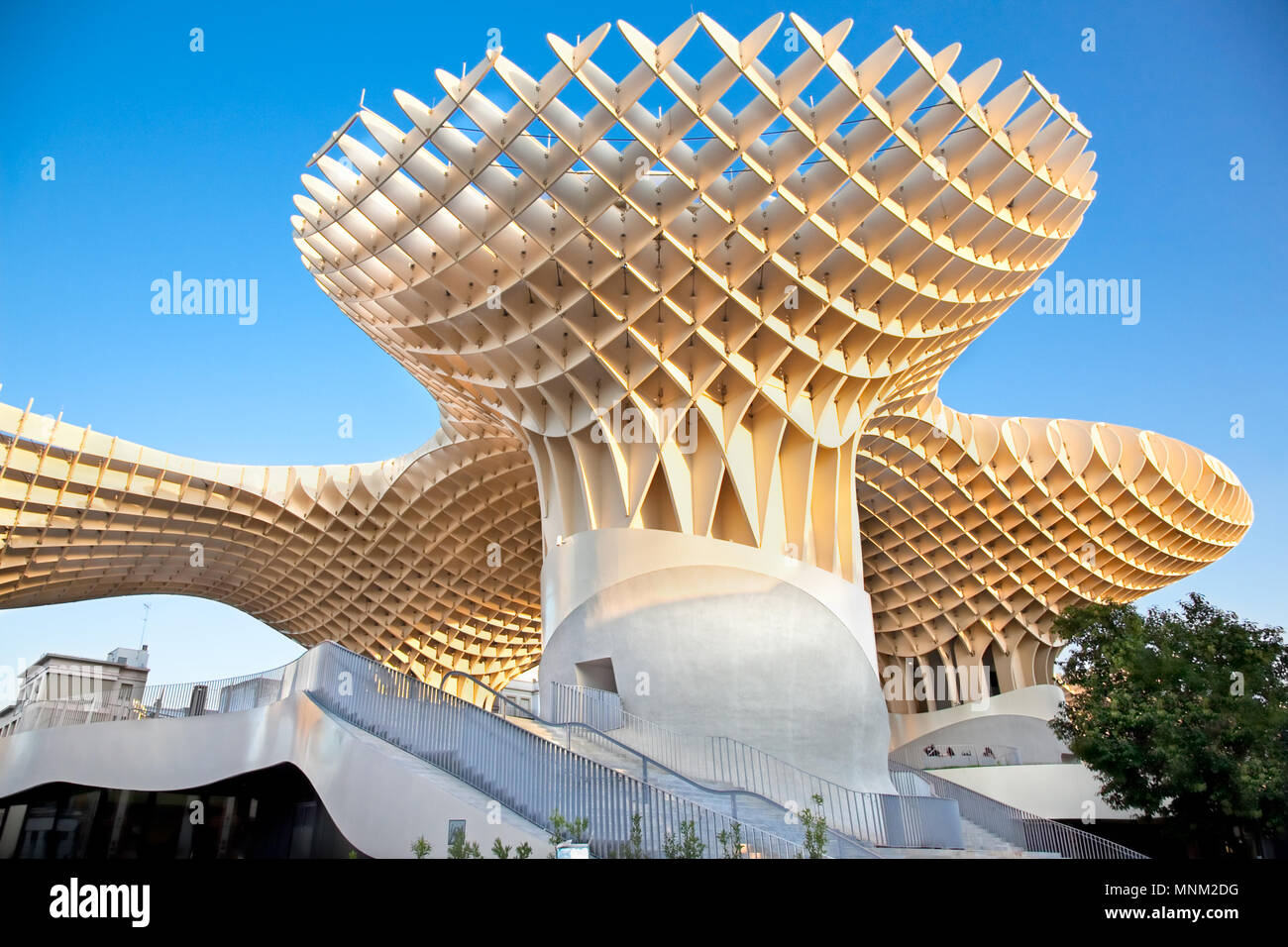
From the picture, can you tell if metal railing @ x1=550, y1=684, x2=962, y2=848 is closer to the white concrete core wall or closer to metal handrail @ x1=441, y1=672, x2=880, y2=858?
metal handrail @ x1=441, y1=672, x2=880, y2=858

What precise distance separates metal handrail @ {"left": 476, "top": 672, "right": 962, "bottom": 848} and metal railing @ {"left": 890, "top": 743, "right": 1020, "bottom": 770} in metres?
22.6

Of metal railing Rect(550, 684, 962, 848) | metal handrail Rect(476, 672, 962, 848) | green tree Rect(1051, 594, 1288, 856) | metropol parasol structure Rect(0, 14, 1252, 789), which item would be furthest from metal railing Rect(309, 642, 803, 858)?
green tree Rect(1051, 594, 1288, 856)

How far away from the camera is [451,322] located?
22.7 metres

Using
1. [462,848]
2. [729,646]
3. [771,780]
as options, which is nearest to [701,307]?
[729,646]

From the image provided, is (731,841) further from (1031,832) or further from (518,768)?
(1031,832)

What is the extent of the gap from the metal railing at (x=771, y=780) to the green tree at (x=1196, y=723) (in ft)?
21.0

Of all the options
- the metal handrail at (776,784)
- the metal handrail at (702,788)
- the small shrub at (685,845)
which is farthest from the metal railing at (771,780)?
the small shrub at (685,845)

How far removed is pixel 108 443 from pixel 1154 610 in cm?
3561

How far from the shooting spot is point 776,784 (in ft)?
53.8

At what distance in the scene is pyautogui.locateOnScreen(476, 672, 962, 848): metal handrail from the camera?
14109mm

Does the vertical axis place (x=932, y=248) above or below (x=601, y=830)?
above

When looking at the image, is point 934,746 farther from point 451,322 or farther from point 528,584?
point 451,322

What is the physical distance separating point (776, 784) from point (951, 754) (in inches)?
1031

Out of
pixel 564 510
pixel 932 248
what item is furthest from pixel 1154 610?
pixel 564 510
